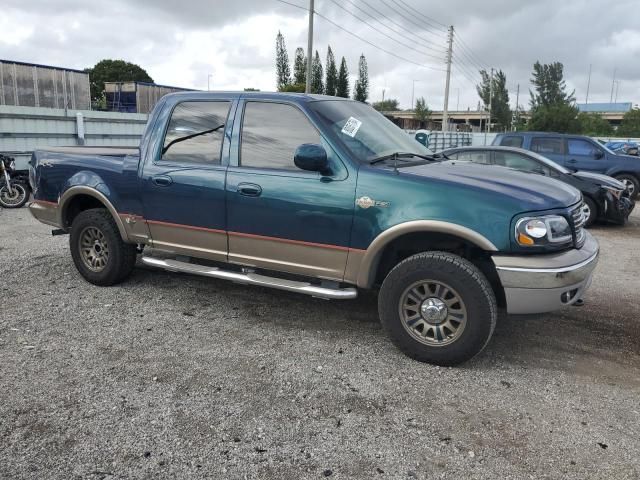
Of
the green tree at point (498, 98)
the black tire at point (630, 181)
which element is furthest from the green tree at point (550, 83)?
the black tire at point (630, 181)

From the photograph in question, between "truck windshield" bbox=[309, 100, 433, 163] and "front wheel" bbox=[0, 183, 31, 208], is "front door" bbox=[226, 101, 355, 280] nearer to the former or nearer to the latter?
"truck windshield" bbox=[309, 100, 433, 163]

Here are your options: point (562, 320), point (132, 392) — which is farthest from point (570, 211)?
point (132, 392)

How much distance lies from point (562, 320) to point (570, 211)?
4.75ft

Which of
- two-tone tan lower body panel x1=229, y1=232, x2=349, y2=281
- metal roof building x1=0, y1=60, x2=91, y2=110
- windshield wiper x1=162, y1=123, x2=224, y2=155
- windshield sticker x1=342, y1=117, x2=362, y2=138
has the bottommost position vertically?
two-tone tan lower body panel x1=229, y1=232, x2=349, y2=281

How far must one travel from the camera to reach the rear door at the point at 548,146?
12.4 metres

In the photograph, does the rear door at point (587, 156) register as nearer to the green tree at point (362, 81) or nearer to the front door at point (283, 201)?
the front door at point (283, 201)

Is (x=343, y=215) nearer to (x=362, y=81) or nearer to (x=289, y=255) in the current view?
(x=289, y=255)

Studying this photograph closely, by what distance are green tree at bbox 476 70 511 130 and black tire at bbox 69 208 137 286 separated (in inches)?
3478

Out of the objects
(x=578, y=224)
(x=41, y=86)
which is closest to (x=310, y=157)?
(x=578, y=224)

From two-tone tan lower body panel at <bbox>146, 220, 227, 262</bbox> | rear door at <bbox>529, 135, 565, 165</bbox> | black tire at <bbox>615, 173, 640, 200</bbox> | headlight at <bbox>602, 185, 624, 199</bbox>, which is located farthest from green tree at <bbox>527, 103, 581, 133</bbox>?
two-tone tan lower body panel at <bbox>146, 220, 227, 262</bbox>

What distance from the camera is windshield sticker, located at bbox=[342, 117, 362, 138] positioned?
4.24 metres

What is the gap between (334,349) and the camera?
13.6ft

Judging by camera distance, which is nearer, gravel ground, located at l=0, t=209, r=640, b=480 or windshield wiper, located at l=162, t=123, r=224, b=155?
gravel ground, located at l=0, t=209, r=640, b=480

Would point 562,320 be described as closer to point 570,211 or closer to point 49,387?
point 570,211
